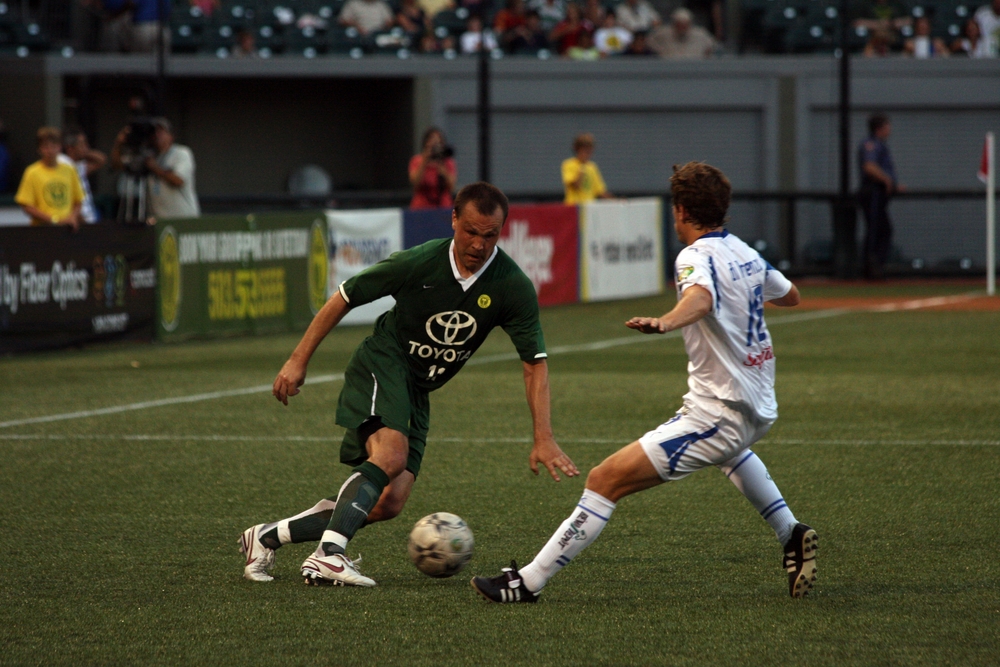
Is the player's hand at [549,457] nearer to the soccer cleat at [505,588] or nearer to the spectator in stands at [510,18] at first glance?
the soccer cleat at [505,588]

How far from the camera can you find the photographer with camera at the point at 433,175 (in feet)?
58.5

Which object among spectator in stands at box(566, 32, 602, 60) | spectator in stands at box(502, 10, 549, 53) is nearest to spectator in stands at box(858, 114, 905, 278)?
spectator in stands at box(566, 32, 602, 60)

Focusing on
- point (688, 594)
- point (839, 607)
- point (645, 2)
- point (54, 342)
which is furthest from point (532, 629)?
point (645, 2)

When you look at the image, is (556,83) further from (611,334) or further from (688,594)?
(688,594)

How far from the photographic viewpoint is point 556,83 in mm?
25828

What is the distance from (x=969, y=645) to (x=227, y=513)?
365 centimetres

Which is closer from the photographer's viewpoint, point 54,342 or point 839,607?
point 839,607

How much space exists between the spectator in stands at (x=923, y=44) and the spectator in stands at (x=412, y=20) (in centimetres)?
903

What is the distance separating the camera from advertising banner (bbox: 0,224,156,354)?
13.2m

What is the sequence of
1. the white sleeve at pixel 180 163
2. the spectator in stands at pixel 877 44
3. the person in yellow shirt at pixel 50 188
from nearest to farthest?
the person in yellow shirt at pixel 50 188 < the white sleeve at pixel 180 163 < the spectator in stands at pixel 877 44

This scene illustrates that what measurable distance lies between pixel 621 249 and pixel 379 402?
589 inches

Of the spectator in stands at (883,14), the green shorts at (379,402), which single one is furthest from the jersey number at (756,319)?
the spectator in stands at (883,14)

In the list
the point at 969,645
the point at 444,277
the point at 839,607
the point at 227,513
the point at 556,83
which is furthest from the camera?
the point at 556,83

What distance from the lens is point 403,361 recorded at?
5.51m
